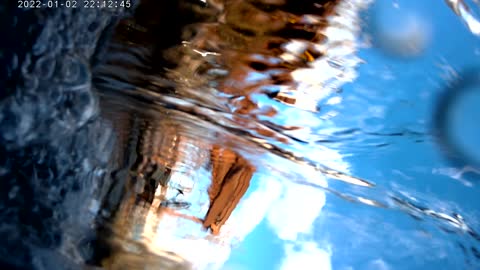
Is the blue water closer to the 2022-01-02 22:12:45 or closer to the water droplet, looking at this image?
the water droplet

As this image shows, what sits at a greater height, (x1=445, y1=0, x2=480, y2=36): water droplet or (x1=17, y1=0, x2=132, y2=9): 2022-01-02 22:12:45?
(x1=445, y1=0, x2=480, y2=36): water droplet

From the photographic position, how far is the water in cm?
42

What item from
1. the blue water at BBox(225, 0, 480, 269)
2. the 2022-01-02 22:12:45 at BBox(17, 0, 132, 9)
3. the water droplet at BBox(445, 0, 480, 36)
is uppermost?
the water droplet at BBox(445, 0, 480, 36)

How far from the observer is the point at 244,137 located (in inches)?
25.0

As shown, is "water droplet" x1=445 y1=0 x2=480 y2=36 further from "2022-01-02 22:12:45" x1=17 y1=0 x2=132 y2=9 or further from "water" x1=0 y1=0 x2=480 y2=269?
"2022-01-02 22:12:45" x1=17 y1=0 x2=132 y2=9

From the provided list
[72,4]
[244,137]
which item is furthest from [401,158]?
[72,4]

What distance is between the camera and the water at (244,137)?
417 mm

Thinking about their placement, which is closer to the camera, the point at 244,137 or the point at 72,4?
the point at 72,4

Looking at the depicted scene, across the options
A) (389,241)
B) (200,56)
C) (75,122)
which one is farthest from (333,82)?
(389,241)

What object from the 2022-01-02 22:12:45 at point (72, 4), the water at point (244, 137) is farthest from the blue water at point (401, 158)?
the 2022-01-02 22:12:45 at point (72, 4)

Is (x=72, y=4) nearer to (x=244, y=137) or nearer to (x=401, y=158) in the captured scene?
(x=244, y=137)

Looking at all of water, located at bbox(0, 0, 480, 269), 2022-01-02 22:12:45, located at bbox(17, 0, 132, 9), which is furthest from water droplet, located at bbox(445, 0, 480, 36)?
2022-01-02 22:12:45, located at bbox(17, 0, 132, 9)

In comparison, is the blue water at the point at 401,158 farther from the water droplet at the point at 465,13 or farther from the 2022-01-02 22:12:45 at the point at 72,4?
the 2022-01-02 22:12:45 at the point at 72,4

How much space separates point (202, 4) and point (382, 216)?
1.85 ft
